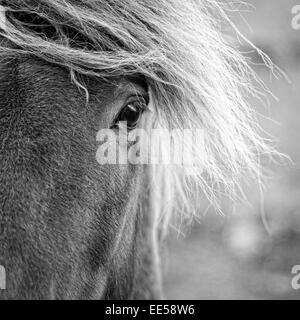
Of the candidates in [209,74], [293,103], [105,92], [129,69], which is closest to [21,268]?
[105,92]

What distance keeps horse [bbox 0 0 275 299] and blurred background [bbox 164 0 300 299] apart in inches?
88.1

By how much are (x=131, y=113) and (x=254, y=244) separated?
319cm

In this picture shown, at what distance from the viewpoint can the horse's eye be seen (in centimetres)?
159

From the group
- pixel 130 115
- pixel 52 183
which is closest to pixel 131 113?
pixel 130 115

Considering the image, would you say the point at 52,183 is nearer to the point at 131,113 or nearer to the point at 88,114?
the point at 88,114

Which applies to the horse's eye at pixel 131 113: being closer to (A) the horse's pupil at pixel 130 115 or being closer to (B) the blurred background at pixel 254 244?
(A) the horse's pupil at pixel 130 115

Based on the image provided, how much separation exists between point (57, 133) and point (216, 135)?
635 millimetres

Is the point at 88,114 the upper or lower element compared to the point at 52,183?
upper

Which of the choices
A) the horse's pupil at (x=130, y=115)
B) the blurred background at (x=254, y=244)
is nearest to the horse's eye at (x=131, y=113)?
the horse's pupil at (x=130, y=115)

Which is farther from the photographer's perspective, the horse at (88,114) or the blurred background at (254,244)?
the blurred background at (254,244)

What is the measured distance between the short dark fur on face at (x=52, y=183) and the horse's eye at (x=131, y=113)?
0.05 metres

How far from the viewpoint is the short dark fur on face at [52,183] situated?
4.18 feet

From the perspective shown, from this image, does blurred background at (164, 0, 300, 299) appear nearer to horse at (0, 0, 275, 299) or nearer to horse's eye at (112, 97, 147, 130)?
horse at (0, 0, 275, 299)

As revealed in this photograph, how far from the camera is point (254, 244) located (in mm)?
4578
